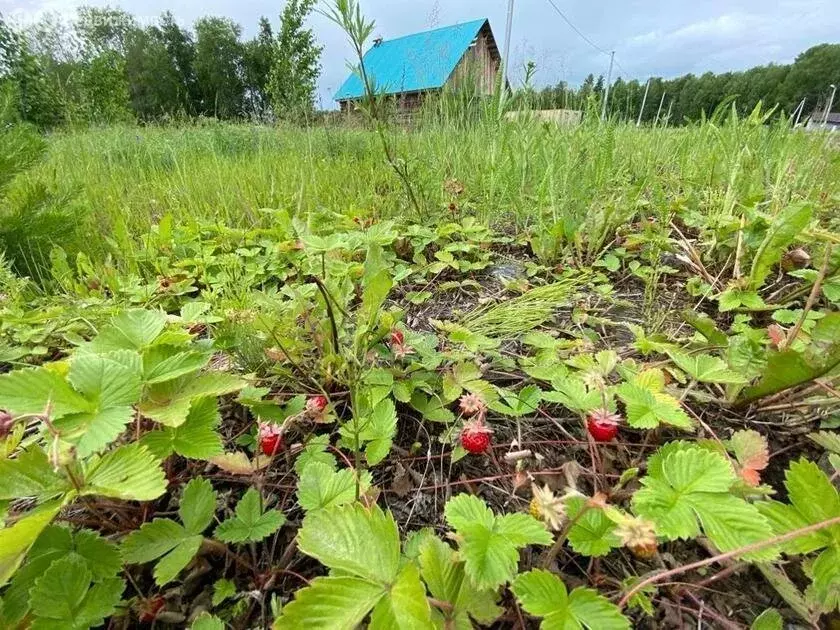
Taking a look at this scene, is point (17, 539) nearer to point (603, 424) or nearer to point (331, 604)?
point (331, 604)

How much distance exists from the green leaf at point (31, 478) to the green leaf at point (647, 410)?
2.67ft

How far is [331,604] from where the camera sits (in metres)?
0.46

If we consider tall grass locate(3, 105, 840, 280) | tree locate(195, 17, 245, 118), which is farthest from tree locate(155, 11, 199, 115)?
tall grass locate(3, 105, 840, 280)

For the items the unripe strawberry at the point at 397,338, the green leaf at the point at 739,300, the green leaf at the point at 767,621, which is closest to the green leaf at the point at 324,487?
the unripe strawberry at the point at 397,338

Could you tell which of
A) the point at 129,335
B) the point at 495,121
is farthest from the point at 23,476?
the point at 495,121

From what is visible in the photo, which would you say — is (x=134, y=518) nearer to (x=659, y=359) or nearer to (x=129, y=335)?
(x=129, y=335)

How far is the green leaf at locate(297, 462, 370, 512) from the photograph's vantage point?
629 mm

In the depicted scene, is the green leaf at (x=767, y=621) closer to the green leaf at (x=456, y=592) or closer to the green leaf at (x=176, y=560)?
the green leaf at (x=456, y=592)

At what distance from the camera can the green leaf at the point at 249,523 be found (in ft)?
2.12

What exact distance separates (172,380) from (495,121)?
2.04 meters

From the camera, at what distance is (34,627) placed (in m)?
0.49

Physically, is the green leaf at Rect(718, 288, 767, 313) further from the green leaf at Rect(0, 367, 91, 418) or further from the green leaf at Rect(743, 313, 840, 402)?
the green leaf at Rect(0, 367, 91, 418)

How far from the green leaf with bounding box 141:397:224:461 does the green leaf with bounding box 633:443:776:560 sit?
1.95 feet

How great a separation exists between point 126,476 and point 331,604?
0.30m
